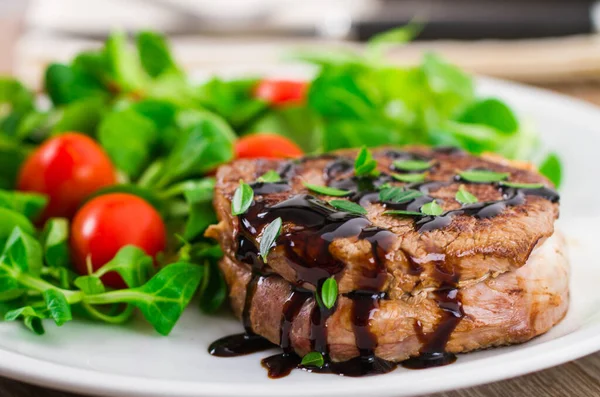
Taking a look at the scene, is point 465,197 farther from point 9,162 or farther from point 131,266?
point 9,162

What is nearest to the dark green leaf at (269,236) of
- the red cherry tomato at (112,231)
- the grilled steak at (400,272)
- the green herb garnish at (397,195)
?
the grilled steak at (400,272)

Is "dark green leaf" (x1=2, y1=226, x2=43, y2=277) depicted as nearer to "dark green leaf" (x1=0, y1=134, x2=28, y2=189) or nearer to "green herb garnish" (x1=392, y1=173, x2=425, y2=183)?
"dark green leaf" (x1=0, y1=134, x2=28, y2=189)

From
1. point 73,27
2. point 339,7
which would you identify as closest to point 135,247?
point 73,27

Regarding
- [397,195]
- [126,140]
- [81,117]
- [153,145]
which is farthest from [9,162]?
[397,195]

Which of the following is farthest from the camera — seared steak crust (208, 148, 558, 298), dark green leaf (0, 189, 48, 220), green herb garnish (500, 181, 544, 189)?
dark green leaf (0, 189, 48, 220)

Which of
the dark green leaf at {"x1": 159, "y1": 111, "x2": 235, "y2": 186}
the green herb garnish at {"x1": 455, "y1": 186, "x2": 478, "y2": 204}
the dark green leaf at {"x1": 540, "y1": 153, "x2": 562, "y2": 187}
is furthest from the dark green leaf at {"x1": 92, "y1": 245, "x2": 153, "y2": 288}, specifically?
the dark green leaf at {"x1": 540, "y1": 153, "x2": 562, "y2": 187}
